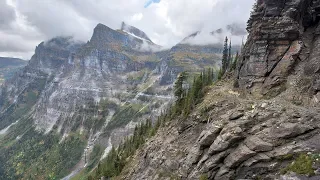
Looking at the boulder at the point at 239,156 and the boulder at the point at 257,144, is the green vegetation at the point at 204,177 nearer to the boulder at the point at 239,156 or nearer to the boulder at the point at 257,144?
the boulder at the point at 239,156

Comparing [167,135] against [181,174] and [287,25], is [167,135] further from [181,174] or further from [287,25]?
[287,25]

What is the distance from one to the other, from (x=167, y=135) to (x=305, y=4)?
43.8 meters

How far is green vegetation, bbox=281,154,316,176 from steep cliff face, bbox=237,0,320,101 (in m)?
17.8

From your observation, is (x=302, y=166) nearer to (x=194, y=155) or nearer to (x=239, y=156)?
(x=239, y=156)

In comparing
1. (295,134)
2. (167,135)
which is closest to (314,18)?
(295,134)

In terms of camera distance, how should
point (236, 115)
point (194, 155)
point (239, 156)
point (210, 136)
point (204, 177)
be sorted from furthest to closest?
1. point (194, 155)
2. point (210, 136)
3. point (236, 115)
4. point (204, 177)
5. point (239, 156)

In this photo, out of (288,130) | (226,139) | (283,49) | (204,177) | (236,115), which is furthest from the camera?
(283,49)

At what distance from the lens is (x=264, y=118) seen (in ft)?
128

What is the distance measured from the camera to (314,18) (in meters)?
51.0

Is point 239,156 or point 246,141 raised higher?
point 246,141

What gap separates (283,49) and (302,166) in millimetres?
29369

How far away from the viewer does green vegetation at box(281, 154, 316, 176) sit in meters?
27.8

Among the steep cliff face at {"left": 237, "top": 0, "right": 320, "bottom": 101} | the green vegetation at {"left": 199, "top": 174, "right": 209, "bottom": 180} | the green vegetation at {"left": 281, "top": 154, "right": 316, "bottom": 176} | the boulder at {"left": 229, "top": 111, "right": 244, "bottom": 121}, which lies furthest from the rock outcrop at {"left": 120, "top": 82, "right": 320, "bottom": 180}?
the steep cliff face at {"left": 237, "top": 0, "right": 320, "bottom": 101}

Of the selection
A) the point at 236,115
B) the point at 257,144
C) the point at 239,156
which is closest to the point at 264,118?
the point at 236,115
